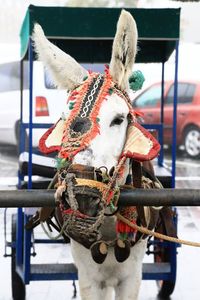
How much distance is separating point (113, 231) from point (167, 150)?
13150mm

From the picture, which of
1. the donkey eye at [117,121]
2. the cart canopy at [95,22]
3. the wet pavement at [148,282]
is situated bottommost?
the wet pavement at [148,282]

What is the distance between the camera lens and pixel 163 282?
20.5ft

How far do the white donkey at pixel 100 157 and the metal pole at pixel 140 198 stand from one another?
156 millimetres

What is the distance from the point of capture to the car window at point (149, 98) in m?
16.6

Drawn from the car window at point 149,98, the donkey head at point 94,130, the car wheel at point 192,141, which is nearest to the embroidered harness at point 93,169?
the donkey head at point 94,130

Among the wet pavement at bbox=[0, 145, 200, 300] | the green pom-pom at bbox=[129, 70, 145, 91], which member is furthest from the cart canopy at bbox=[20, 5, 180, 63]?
the wet pavement at bbox=[0, 145, 200, 300]

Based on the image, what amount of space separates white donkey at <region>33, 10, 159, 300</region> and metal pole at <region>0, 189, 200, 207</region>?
0.16 metres

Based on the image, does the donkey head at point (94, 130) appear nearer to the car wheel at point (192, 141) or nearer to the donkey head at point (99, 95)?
the donkey head at point (99, 95)

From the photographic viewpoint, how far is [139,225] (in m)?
4.19

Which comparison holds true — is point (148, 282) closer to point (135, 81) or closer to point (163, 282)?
point (163, 282)

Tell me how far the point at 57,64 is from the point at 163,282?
2.72m

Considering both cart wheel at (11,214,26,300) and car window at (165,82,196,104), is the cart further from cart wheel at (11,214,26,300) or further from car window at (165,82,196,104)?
car window at (165,82,196,104)

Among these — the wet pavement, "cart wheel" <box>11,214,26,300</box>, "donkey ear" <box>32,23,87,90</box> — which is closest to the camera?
"donkey ear" <box>32,23,87,90</box>

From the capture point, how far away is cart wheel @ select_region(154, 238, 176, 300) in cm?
573
